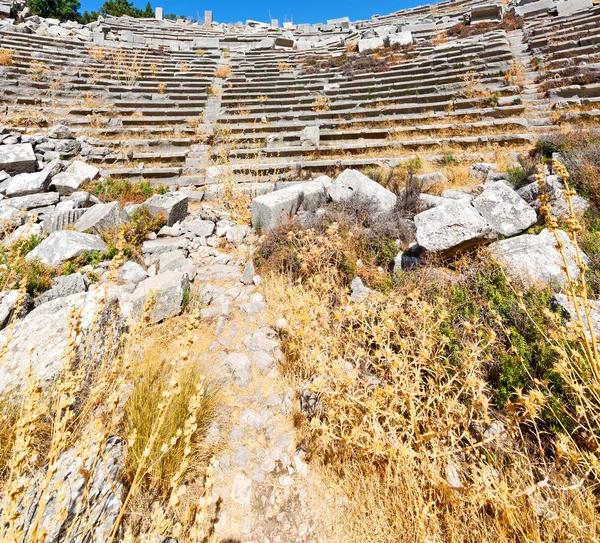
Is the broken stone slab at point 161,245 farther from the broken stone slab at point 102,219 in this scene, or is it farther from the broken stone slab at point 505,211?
the broken stone slab at point 505,211

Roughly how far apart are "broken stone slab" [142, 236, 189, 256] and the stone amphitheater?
31 mm

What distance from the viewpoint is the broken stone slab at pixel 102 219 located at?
4.45m

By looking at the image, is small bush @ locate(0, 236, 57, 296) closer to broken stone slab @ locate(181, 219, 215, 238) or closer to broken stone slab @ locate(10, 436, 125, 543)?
broken stone slab @ locate(181, 219, 215, 238)

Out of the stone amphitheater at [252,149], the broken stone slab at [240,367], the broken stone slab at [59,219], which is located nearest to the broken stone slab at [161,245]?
the stone amphitheater at [252,149]

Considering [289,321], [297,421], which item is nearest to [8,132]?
[289,321]

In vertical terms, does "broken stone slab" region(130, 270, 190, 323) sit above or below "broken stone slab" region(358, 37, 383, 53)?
below

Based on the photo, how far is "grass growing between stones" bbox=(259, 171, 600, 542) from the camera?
1.25 meters

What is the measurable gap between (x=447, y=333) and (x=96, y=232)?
198 inches

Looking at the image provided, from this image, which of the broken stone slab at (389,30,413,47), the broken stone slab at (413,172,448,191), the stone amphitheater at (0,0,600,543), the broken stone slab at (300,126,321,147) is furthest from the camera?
the broken stone slab at (389,30,413,47)

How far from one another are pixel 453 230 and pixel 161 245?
13.2ft

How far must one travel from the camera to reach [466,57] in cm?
1067

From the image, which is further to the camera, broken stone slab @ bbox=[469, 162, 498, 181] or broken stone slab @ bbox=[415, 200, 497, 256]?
broken stone slab @ bbox=[469, 162, 498, 181]

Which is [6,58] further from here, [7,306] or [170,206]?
[7,306]

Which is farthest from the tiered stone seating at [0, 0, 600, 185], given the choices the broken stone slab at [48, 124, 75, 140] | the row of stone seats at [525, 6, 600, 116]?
the broken stone slab at [48, 124, 75, 140]
